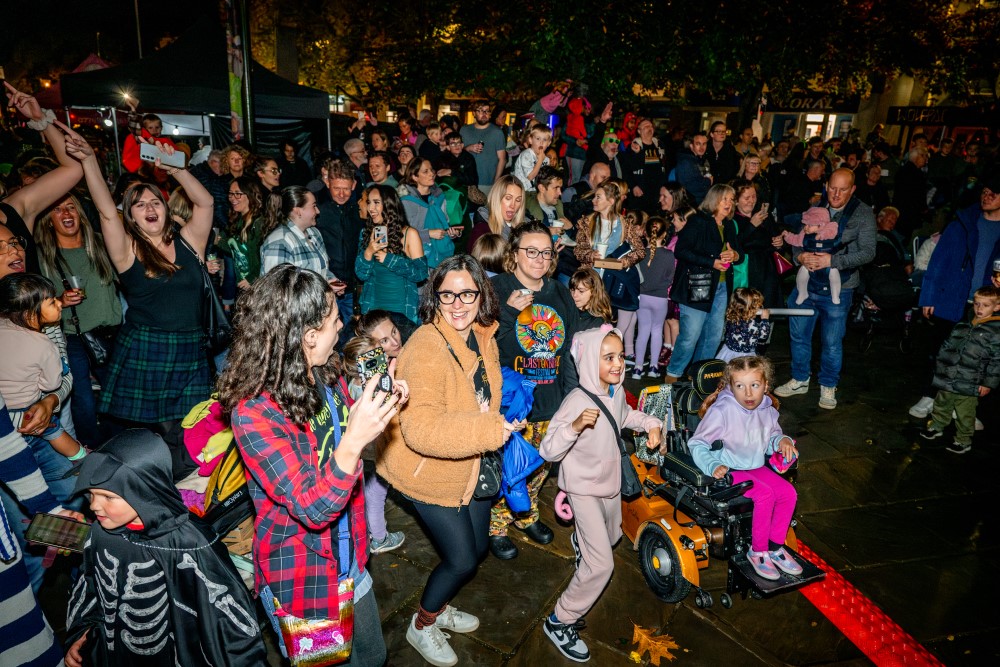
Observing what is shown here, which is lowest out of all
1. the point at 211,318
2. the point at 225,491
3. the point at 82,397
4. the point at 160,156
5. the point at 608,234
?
the point at 82,397

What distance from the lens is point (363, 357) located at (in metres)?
3.14

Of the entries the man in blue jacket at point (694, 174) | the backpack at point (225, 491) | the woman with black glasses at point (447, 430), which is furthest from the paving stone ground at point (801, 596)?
the man in blue jacket at point (694, 174)

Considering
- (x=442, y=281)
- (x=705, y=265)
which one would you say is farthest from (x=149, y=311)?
(x=705, y=265)

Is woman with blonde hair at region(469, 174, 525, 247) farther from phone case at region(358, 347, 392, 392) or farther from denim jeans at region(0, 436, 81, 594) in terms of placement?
denim jeans at region(0, 436, 81, 594)

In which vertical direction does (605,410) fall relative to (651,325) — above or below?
above

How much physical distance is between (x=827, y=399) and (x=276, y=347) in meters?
6.67

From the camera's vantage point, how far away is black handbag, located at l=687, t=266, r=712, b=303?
21.5 feet

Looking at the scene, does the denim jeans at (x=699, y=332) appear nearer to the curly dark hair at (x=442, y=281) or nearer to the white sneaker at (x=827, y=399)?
the white sneaker at (x=827, y=399)

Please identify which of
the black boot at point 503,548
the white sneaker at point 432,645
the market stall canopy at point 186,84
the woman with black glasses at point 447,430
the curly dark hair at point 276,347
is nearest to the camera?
the curly dark hair at point 276,347

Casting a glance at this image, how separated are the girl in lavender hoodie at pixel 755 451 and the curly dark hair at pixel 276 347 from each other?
2827 mm

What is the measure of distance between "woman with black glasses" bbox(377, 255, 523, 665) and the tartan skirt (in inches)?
68.9

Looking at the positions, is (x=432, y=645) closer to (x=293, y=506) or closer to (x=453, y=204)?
(x=293, y=506)

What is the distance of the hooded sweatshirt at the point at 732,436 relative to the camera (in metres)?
4.11

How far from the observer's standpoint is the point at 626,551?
451 cm
